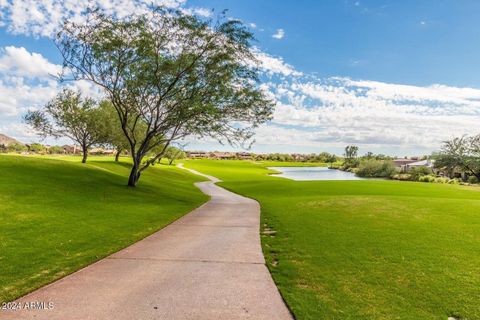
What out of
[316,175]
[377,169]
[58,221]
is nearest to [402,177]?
[377,169]

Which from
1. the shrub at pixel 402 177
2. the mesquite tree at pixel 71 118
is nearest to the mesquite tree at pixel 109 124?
the mesquite tree at pixel 71 118

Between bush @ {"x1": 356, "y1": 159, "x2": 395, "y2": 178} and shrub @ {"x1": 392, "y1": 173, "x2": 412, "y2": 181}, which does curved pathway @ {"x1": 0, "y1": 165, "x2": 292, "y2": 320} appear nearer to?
shrub @ {"x1": 392, "y1": 173, "x2": 412, "y2": 181}

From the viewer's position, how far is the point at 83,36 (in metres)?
22.0

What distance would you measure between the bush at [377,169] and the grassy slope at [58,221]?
79.8 meters

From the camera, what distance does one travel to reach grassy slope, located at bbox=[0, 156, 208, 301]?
298 inches

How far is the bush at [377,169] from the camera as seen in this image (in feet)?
290

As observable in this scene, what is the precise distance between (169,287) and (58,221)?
317 inches

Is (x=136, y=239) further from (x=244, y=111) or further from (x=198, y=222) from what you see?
(x=244, y=111)

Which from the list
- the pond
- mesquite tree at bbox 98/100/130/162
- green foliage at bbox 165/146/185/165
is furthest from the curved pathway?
the pond

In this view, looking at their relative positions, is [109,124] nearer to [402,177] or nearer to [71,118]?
[71,118]

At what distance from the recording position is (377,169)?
300ft

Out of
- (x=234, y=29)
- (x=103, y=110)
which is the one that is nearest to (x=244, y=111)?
(x=234, y=29)

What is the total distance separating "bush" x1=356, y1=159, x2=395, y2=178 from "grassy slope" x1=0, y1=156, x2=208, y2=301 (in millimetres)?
79764

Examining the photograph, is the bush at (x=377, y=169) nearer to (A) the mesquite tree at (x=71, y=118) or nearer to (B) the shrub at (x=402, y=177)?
(B) the shrub at (x=402, y=177)
